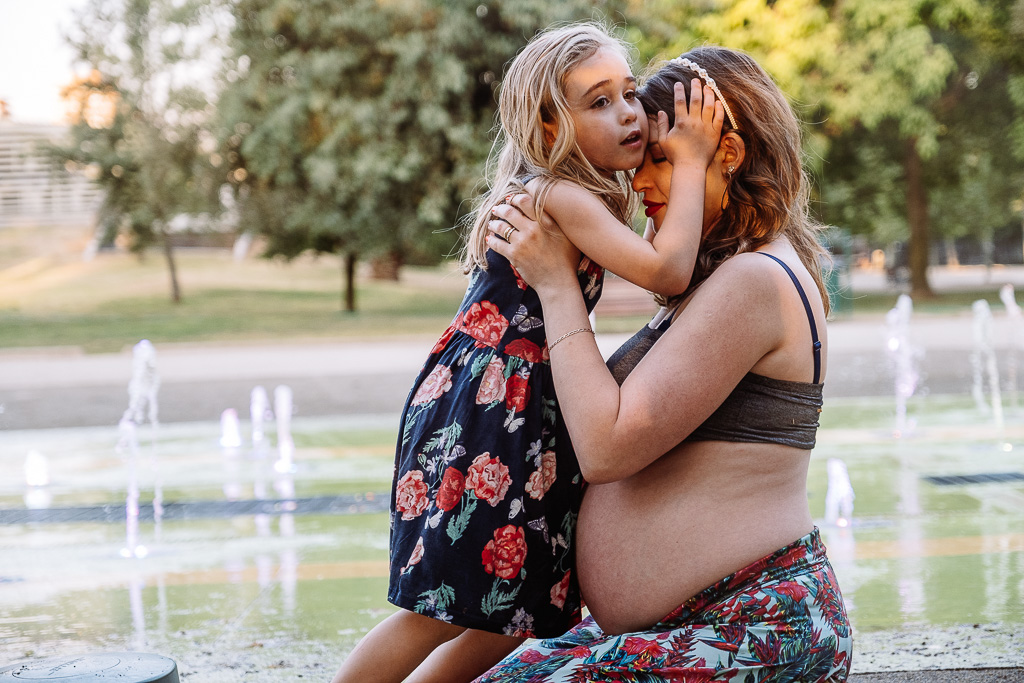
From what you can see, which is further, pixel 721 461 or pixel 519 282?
pixel 519 282

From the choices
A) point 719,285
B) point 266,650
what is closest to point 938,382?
point 266,650

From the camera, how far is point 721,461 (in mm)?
1780

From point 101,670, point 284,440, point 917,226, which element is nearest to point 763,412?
point 101,670

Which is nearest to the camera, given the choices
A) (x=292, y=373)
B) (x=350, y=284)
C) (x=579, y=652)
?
A: (x=579, y=652)

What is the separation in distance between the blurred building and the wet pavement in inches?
912

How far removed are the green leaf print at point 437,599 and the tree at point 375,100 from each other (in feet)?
63.8

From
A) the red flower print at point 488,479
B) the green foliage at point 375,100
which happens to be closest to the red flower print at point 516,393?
the red flower print at point 488,479

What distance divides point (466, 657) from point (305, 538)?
3.57 m

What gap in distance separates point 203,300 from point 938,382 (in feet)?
77.4

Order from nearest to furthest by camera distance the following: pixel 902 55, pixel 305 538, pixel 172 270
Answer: pixel 305 538
pixel 902 55
pixel 172 270

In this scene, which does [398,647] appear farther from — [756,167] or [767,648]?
[756,167]

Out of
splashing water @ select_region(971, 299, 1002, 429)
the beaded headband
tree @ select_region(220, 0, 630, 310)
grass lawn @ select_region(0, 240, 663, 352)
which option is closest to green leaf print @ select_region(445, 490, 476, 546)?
the beaded headband

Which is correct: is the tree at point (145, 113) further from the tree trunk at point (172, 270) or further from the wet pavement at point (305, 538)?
the wet pavement at point (305, 538)

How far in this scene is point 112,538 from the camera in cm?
562
